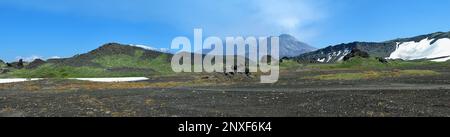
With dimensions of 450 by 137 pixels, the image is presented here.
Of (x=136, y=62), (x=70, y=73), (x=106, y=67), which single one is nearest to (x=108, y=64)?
(x=106, y=67)

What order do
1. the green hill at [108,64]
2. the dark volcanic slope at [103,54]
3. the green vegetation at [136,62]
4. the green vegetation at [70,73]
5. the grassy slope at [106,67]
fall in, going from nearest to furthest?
the green vegetation at [70,73] → the grassy slope at [106,67] → the green hill at [108,64] → the dark volcanic slope at [103,54] → the green vegetation at [136,62]

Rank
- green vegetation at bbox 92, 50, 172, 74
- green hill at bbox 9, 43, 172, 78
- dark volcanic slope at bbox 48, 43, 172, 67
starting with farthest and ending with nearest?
green vegetation at bbox 92, 50, 172, 74
dark volcanic slope at bbox 48, 43, 172, 67
green hill at bbox 9, 43, 172, 78

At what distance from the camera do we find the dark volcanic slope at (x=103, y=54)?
12000 cm

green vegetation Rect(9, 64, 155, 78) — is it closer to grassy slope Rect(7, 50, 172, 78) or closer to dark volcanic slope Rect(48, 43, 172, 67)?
grassy slope Rect(7, 50, 172, 78)

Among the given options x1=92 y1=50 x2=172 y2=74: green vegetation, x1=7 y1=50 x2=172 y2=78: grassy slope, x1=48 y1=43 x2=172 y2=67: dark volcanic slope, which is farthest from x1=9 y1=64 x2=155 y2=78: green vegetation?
x1=92 y1=50 x2=172 y2=74: green vegetation

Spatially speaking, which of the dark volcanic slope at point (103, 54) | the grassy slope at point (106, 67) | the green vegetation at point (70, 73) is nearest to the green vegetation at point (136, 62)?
the grassy slope at point (106, 67)

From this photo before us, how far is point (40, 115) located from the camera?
28859 millimetres

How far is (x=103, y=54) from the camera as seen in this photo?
420 ft

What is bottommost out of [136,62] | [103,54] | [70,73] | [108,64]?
[70,73]

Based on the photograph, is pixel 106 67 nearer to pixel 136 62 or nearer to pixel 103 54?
pixel 136 62

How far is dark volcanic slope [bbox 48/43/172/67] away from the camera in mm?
120000

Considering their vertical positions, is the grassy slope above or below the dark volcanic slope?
below

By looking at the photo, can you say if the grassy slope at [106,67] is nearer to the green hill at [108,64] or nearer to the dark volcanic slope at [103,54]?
the green hill at [108,64]
